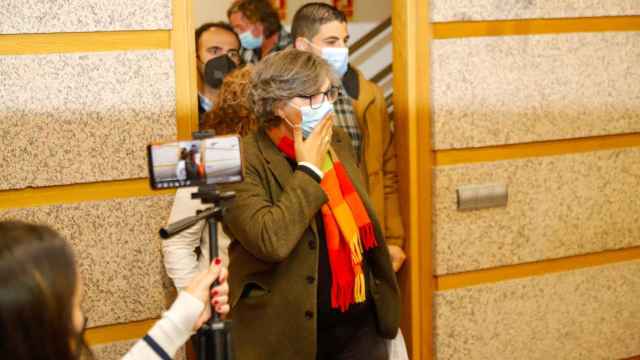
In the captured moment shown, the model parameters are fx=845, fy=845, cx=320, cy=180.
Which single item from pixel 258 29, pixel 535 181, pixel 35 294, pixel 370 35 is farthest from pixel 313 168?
pixel 370 35

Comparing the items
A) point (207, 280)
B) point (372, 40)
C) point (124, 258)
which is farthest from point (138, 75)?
point (372, 40)

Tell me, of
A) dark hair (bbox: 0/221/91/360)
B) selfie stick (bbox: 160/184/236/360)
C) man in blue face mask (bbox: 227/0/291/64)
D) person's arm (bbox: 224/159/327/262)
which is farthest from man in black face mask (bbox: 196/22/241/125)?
dark hair (bbox: 0/221/91/360)

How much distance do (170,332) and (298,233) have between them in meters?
0.53

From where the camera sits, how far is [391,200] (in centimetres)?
272

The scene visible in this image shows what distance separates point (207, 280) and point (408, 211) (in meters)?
1.22

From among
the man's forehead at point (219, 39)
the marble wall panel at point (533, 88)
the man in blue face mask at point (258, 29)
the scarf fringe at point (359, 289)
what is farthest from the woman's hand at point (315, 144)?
the man in blue face mask at point (258, 29)

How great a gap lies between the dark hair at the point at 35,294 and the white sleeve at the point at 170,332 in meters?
0.27

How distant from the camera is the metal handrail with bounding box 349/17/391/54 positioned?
4.61m

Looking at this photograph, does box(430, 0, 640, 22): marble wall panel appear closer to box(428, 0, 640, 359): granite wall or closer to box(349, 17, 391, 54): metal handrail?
box(428, 0, 640, 359): granite wall

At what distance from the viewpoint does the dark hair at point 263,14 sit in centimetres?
345

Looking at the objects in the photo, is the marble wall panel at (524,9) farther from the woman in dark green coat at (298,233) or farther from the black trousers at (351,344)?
the black trousers at (351,344)

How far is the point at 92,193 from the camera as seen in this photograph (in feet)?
7.46

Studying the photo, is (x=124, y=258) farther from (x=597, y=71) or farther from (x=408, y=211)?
(x=597, y=71)

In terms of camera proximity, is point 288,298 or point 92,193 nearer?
point 288,298
